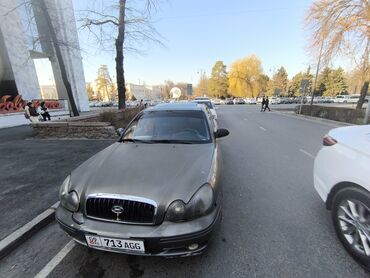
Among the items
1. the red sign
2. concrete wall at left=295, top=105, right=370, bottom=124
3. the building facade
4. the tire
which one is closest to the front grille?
the tire

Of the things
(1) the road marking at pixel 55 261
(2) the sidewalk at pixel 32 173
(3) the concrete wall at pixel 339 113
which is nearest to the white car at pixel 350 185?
(1) the road marking at pixel 55 261

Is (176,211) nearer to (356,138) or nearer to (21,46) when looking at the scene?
(356,138)

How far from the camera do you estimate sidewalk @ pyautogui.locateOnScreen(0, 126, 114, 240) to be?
130 inches

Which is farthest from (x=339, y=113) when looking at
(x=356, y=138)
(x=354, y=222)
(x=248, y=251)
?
(x=248, y=251)

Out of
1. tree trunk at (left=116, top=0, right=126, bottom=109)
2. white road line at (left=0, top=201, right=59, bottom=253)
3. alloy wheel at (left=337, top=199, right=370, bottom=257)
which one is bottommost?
white road line at (left=0, top=201, right=59, bottom=253)

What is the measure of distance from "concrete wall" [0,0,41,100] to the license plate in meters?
17.3

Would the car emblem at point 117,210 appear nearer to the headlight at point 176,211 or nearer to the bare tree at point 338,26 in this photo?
the headlight at point 176,211

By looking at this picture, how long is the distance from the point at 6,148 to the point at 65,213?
292 inches

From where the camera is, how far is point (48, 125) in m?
9.03

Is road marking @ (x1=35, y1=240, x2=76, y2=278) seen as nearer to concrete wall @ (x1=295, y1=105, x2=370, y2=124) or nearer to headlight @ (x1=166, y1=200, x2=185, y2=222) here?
headlight @ (x1=166, y1=200, x2=185, y2=222)

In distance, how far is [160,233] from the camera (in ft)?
6.21

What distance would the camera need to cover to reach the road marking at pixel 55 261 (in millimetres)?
2193

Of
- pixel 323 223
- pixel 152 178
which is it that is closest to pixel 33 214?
pixel 152 178

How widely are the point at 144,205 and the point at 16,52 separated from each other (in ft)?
60.8
